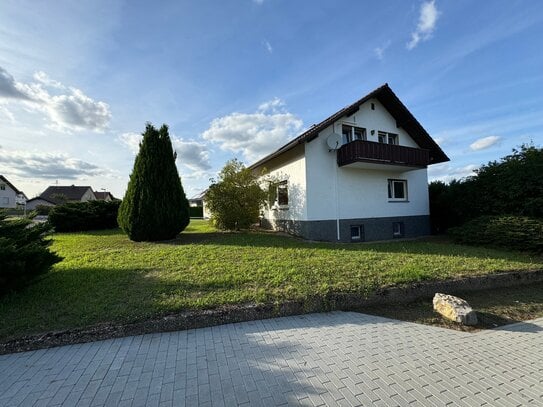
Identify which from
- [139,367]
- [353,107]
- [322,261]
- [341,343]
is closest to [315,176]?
[353,107]

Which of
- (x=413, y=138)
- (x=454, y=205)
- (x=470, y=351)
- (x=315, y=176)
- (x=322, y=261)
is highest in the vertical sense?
(x=413, y=138)

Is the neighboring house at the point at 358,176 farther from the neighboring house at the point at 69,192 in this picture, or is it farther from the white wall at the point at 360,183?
the neighboring house at the point at 69,192

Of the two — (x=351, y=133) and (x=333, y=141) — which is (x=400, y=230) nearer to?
(x=351, y=133)

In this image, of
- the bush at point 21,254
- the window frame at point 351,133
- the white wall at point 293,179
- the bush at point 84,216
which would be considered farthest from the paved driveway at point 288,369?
the bush at point 84,216

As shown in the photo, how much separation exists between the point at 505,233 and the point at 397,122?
24.1 feet

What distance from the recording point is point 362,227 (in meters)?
13.1

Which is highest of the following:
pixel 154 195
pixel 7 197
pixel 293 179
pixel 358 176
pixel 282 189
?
pixel 7 197

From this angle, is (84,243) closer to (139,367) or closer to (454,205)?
(139,367)

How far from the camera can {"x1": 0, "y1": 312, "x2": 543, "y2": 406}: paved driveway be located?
105 inches

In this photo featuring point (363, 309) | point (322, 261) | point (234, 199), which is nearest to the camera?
point (363, 309)

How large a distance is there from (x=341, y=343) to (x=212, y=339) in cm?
177

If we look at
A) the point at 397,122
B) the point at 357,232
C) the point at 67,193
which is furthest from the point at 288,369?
the point at 67,193

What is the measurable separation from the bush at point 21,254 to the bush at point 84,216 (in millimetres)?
10173

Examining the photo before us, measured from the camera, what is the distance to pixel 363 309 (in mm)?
4965
